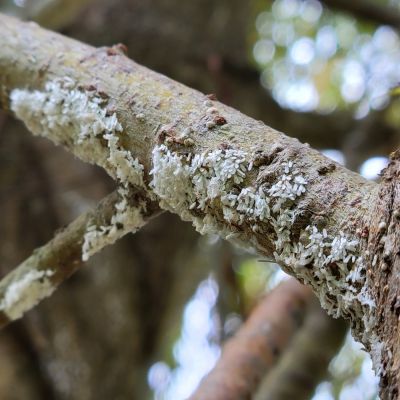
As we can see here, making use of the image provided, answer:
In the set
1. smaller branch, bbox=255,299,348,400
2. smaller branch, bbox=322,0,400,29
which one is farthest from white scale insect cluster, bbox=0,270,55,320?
smaller branch, bbox=322,0,400,29

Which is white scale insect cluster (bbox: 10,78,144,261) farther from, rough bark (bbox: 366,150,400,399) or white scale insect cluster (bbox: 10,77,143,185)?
rough bark (bbox: 366,150,400,399)

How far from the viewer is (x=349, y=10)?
1896mm

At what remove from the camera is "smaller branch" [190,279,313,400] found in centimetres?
112

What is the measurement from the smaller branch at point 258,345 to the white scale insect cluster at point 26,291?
446 mm

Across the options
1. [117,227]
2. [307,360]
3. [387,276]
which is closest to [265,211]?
[387,276]

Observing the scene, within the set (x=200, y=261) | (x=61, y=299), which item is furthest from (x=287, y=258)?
(x=200, y=261)

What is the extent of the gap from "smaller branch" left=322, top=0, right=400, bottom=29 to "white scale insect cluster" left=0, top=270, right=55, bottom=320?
1.47 m

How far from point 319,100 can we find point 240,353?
62.0 inches

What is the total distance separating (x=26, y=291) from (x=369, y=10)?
1.49 meters

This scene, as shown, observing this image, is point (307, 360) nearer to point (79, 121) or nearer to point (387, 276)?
point (79, 121)

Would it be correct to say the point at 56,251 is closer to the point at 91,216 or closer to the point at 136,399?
the point at 91,216

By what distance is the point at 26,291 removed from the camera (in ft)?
2.46

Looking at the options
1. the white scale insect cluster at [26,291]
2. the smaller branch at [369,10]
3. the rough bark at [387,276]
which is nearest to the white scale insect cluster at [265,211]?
the rough bark at [387,276]

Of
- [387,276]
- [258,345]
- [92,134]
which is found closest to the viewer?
[387,276]
